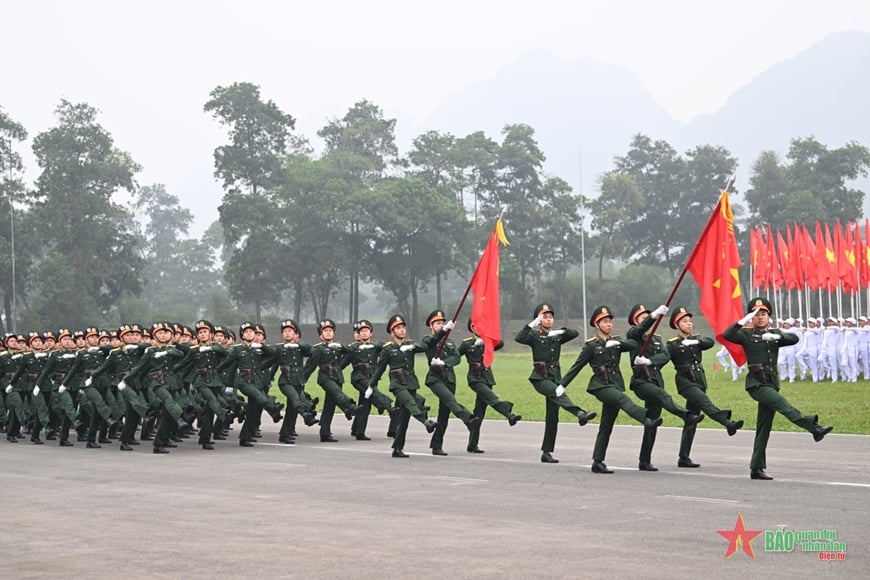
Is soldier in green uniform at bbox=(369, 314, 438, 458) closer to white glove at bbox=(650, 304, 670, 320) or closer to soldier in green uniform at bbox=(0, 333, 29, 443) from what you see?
white glove at bbox=(650, 304, 670, 320)

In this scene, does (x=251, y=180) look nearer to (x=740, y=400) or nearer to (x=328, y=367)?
(x=740, y=400)

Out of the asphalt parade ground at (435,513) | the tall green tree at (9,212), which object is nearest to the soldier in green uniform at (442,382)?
the asphalt parade ground at (435,513)

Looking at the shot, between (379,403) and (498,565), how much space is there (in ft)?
32.0

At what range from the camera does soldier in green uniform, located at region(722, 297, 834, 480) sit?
12617mm

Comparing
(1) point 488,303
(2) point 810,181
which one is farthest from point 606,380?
(2) point 810,181

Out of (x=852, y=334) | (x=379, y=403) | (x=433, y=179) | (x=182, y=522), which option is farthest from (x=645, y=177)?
(x=182, y=522)

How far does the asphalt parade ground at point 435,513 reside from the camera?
840 cm

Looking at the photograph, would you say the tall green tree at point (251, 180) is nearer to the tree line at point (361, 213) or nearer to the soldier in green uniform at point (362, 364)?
the tree line at point (361, 213)

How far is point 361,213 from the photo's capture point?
74.4m

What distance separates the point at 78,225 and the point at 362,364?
2388 inches

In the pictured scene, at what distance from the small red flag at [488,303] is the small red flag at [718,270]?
113 inches

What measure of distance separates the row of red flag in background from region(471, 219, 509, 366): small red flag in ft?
59.6

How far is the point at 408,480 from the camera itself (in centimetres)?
1350

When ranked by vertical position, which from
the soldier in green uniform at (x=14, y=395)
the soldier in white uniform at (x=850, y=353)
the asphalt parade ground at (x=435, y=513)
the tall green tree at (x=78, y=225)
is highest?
the tall green tree at (x=78, y=225)
